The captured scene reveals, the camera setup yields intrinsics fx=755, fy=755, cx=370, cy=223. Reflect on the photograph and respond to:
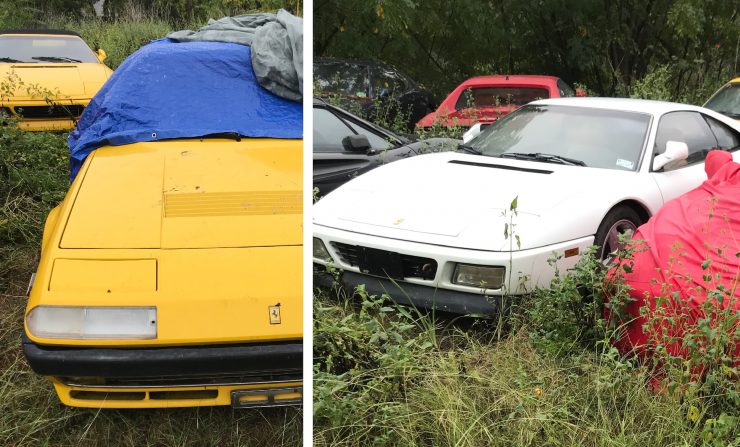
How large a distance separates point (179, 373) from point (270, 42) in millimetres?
2675

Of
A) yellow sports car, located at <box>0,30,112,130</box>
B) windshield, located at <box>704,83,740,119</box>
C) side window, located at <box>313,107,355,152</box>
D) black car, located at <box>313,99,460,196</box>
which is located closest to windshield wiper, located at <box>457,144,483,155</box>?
black car, located at <box>313,99,460,196</box>

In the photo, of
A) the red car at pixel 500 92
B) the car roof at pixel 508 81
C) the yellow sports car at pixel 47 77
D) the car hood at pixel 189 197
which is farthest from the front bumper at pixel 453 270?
the car roof at pixel 508 81

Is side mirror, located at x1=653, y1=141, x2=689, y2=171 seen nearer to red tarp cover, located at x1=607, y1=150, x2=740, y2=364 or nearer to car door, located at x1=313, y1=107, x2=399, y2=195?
red tarp cover, located at x1=607, y1=150, x2=740, y2=364

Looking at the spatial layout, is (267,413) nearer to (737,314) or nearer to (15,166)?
(737,314)

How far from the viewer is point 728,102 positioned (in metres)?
8.96

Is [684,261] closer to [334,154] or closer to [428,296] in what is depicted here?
[428,296]

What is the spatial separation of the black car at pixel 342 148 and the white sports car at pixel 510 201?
60 centimetres

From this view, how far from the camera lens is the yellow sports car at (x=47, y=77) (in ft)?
22.4

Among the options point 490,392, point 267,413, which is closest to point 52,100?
point 267,413

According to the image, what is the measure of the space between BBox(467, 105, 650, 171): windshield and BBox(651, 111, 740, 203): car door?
7.0 inches

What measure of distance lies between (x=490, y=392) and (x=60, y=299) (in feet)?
5.98

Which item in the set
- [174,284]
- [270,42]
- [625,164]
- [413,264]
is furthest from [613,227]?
[174,284]

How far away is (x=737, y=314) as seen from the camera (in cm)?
303

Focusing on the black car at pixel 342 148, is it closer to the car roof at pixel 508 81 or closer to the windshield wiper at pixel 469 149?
the windshield wiper at pixel 469 149
